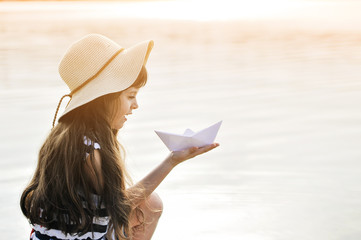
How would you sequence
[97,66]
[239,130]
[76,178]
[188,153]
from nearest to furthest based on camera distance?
[76,178] < [97,66] < [188,153] < [239,130]

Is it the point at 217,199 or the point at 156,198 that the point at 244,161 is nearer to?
the point at 217,199

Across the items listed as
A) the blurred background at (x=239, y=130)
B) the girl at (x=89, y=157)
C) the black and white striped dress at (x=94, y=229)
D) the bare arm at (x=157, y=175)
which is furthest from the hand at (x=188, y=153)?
the blurred background at (x=239, y=130)

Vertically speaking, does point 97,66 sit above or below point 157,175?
above

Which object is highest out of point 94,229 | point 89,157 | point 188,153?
point 188,153

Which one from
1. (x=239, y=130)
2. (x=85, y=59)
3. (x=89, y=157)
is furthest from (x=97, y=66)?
(x=239, y=130)

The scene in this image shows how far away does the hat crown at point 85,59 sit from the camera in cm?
184

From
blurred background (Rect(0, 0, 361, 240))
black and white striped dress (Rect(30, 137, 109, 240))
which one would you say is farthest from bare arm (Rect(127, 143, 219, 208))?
blurred background (Rect(0, 0, 361, 240))

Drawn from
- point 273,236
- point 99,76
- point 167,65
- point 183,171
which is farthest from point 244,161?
point 167,65

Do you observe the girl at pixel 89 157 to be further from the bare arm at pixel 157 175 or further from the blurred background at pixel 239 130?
the blurred background at pixel 239 130

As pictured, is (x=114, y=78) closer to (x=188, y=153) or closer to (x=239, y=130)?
(x=188, y=153)

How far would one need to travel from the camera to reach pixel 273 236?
2.48 meters

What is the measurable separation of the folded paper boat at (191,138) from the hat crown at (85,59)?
0.90 ft

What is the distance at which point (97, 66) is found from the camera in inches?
72.6

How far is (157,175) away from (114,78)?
0.33m
